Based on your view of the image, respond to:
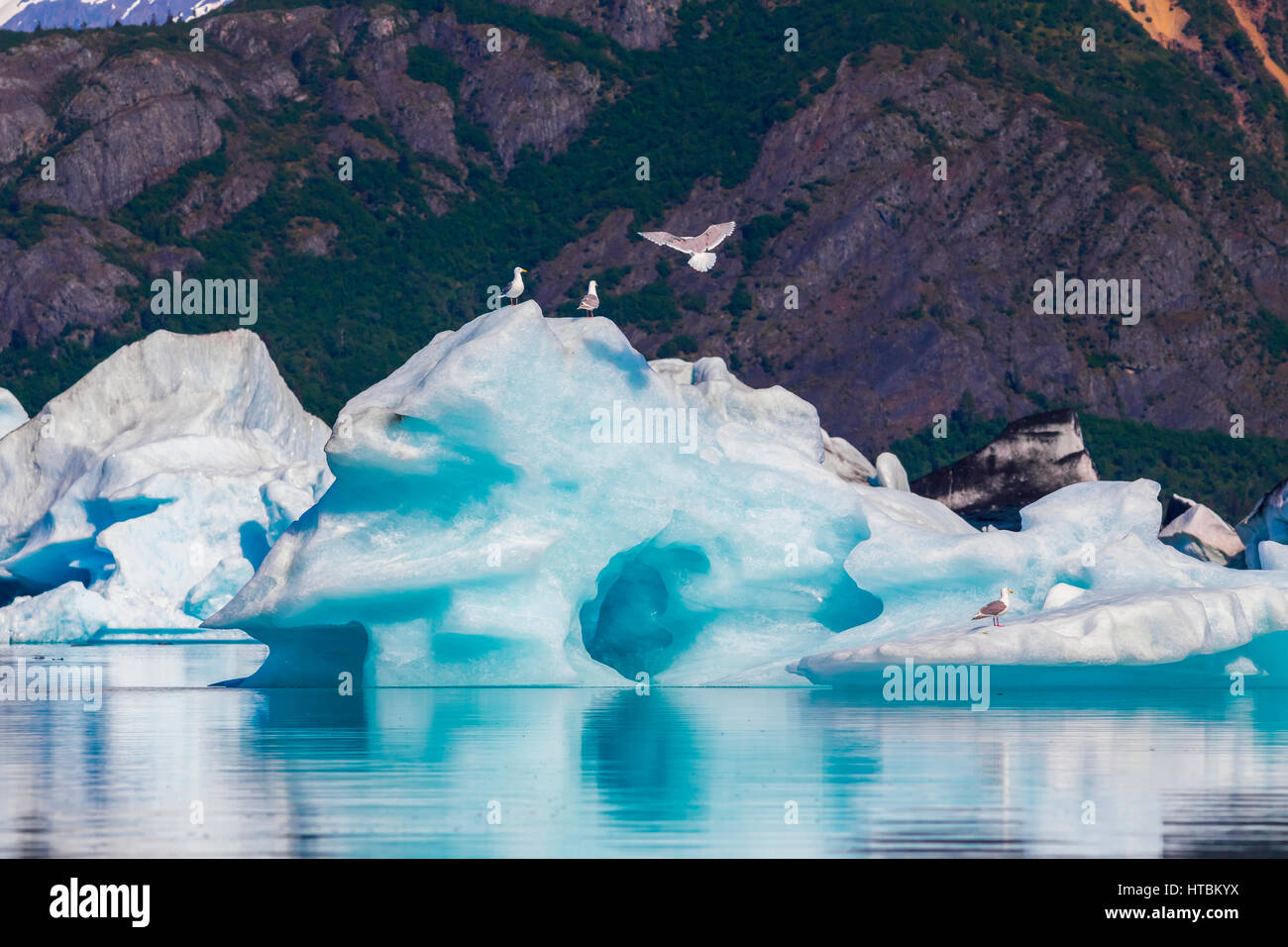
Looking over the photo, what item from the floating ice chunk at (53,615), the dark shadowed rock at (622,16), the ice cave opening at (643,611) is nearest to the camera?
the ice cave opening at (643,611)

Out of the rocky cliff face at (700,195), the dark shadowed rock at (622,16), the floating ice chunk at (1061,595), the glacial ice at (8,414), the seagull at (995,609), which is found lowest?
the seagull at (995,609)

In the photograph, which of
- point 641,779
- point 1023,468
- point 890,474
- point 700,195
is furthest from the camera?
point 700,195

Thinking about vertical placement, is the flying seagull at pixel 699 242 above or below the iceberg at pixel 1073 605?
above

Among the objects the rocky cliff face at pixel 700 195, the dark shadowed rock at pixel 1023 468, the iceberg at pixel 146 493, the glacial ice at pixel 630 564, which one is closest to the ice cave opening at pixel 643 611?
the glacial ice at pixel 630 564

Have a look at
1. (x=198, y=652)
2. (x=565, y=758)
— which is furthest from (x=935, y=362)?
(x=565, y=758)

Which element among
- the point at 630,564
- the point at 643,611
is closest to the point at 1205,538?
the point at 643,611

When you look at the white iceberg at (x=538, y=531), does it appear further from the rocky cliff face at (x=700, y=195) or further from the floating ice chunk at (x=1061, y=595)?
the rocky cliff face at (x=700, y=195)

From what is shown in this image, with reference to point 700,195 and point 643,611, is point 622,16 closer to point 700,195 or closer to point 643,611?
point 700,195
